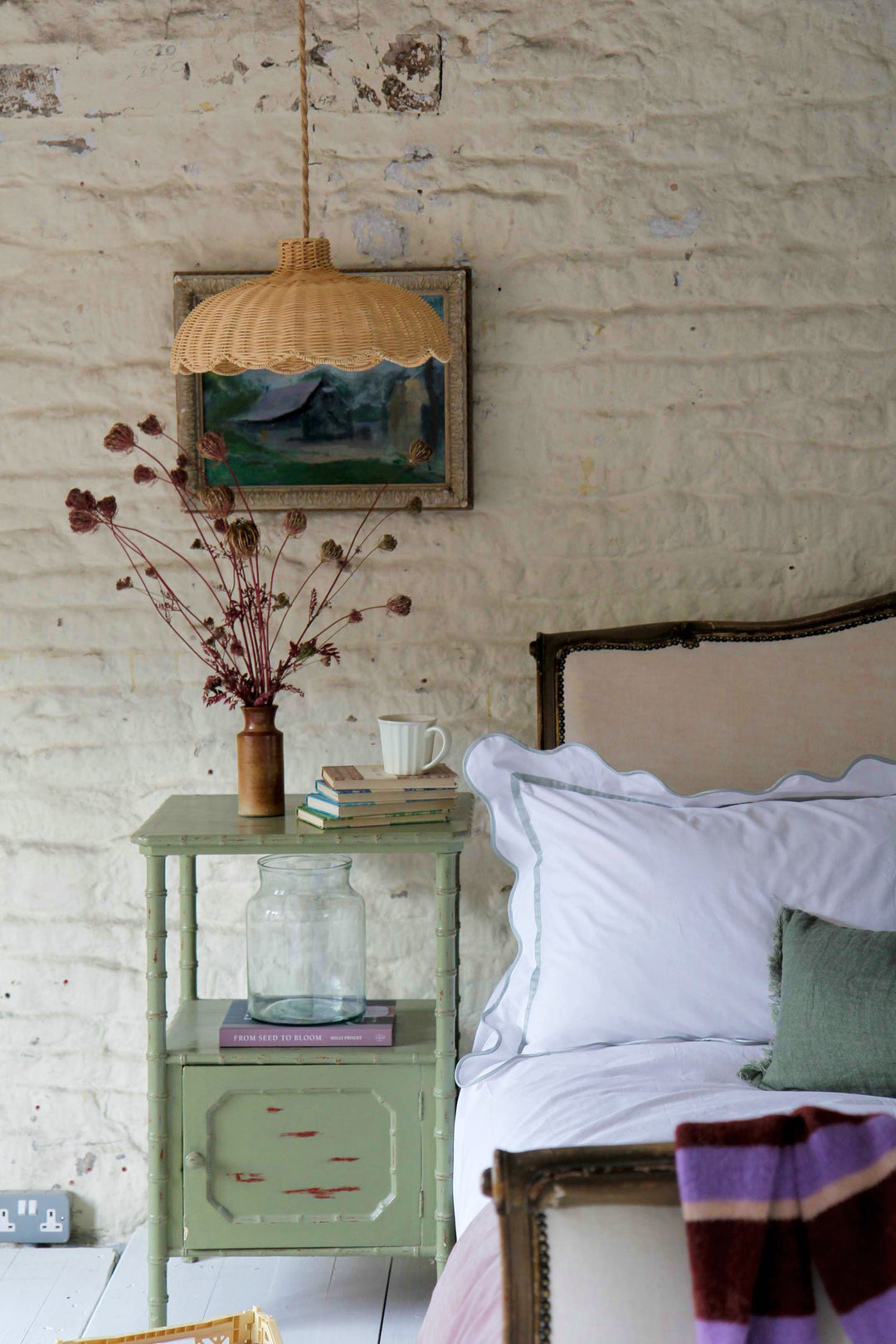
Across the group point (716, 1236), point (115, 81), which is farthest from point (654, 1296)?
point (115, 81)

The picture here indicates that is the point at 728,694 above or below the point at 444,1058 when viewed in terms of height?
above

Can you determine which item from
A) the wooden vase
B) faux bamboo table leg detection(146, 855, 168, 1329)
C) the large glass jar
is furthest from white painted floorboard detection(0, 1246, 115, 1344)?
the wooden vase

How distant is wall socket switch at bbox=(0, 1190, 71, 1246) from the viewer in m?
2.61

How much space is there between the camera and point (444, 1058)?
218cm

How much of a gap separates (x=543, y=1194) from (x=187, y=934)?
167 centimetres

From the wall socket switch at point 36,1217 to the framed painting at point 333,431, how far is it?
5.10 feet

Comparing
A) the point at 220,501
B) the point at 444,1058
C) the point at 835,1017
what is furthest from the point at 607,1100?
the point at 220,501

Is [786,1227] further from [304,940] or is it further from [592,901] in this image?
[304,940]

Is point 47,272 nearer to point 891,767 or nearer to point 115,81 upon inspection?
point 115,81

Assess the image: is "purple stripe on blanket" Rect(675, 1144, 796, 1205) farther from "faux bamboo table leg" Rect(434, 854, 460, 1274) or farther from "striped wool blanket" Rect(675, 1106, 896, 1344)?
"faux bamboo table leg" Rect(434, 854, 460, 1274)

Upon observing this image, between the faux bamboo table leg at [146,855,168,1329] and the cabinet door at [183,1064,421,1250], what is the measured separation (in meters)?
0.04

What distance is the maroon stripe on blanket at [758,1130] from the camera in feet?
3.54

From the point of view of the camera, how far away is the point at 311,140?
8.46 ft

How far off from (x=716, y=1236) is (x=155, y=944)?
1361 mm
